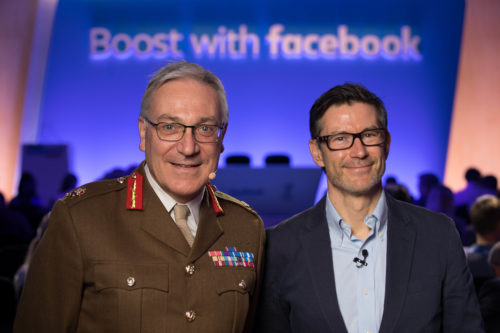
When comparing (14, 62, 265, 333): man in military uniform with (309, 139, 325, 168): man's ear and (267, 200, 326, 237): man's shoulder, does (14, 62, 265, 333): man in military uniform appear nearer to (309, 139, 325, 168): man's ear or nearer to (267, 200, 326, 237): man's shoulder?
(267, 200, 326, 237): man's shoulder

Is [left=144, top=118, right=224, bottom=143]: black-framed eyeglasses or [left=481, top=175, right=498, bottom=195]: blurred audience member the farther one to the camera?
[left=481, top=175, right=498, bottom=195]: blurred audience member

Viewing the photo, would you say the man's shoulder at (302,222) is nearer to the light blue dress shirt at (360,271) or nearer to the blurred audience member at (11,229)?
the light blue dress shirt at (360,271)

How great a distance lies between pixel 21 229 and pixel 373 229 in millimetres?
3870

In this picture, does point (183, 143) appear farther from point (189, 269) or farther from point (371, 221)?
point (371, 221)

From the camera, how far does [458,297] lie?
1.68 m

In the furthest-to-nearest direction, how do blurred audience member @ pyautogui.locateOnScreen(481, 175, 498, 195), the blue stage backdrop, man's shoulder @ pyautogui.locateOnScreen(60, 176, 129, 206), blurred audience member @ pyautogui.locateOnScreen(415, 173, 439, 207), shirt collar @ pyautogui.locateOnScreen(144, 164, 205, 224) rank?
the blue stage backdrop < blurred audience member @ pyautogui.locateOnScreen(481, 175, 498, 195) < blurred audience member @ pyautogui.locateOnScreen(415, 173, 439, 207) < shirt collar @ pyautogui.locateOnScreen(144, 164, 205, 224) < man's shoulder @ pyautogui.locateOnScreen(60, 176, 129, 206)

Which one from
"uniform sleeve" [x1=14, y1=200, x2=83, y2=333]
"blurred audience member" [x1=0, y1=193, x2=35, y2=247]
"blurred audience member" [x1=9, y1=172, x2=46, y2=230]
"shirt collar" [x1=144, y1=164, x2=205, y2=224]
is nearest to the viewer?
"uniform sleeve" [x1=14, y1=200, x2=83, y2=333]

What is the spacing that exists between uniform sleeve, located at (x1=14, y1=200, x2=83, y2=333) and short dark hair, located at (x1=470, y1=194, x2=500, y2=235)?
2.99 m

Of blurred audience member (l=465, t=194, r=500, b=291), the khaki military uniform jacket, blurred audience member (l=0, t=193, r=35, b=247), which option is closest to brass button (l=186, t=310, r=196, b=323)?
the khaki military uniform jacket

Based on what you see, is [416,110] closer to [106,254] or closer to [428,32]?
[428,32]

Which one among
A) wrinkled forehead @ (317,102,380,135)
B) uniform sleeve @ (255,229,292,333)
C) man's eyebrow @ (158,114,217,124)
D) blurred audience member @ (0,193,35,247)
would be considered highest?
wrinkled forehead @ (317,102,380,135)

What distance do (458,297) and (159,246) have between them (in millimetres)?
1023

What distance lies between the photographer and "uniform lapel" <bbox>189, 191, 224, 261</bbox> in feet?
5.27

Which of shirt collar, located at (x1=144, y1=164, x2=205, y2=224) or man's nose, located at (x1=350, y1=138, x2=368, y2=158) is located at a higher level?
man's nose, located at (x1=350, y1=138, x2=368, y2=158)
